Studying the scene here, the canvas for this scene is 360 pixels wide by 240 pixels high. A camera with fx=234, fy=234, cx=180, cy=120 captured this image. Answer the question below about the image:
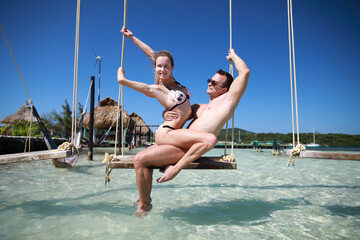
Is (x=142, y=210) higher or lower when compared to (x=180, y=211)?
higher

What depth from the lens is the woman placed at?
6.96 ft

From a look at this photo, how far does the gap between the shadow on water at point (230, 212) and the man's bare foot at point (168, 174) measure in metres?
1.39

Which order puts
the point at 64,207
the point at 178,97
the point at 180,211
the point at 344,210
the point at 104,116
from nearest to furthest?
the point at 178,97, the point at 180,211, the point at 64,207, the point at 344,210, the point at 104,116

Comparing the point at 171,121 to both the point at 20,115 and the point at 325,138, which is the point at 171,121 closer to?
the point at 20,115

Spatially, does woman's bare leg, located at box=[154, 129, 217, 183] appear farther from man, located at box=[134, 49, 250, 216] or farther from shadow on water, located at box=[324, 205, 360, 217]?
shadow on water, located at box=[324, 205, 360, 217]

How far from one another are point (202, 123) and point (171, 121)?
314 millimetres

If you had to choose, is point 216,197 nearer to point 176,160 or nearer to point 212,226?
point 212,226

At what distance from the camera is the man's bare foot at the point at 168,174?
6.61 ft

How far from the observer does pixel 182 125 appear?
244 centimetres

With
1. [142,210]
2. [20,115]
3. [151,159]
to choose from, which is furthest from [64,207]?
[20,115]

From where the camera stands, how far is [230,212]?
3682mm

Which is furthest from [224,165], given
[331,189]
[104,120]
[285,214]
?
[104,120]

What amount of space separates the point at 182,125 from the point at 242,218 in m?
1.88

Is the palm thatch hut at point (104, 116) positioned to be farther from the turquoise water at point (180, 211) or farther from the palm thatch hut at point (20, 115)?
the turquoise water at point (180, 211)
